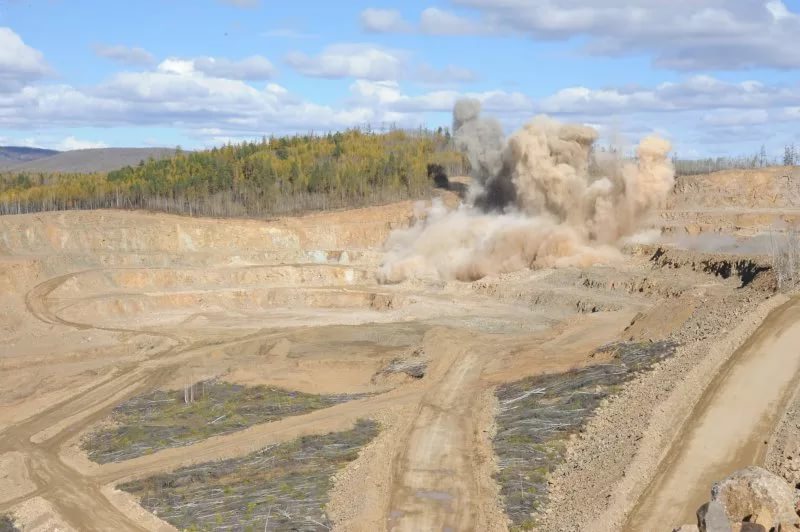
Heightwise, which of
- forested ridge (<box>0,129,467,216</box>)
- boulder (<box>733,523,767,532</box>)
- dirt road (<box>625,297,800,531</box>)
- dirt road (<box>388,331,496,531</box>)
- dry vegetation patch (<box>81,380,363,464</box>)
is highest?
forested ridge (<box>0,129,467,216</box>)

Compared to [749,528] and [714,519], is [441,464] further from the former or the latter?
[749,528]

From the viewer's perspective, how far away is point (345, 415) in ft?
132

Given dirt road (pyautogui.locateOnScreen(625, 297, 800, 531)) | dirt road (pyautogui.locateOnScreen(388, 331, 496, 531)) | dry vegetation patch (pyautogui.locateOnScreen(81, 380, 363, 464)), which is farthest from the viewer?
dry vegetation patch (pyautogui.locateOnScreen(81, 380, 363, 464))

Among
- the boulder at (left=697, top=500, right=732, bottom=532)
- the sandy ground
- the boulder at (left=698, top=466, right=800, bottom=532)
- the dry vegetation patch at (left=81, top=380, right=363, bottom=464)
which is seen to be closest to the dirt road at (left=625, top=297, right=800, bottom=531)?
the sandy ground

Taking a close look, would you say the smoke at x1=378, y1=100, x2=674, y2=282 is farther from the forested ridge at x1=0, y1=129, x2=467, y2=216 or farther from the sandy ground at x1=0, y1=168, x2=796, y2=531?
the forested ridge at x1=0, y1=129, x2=467, y2=216

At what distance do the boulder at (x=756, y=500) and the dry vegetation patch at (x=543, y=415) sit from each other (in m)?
7.93

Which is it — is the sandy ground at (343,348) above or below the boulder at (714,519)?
below

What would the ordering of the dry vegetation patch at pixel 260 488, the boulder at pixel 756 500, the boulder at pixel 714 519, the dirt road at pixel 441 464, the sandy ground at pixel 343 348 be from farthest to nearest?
the sandy ground at pixel 343 348 → the dry vegetation patch at pixel 260 488 → the dirt road at pixel 441 464 → the boulder at pixel 756 500 → the boulder at pixel 714 519

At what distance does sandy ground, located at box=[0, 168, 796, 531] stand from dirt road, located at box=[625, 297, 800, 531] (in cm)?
16

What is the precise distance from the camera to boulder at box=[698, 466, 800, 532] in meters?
18.9

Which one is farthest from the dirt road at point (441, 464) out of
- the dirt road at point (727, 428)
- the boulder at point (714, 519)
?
the boulder at point (714, 519)

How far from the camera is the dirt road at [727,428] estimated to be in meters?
24.9

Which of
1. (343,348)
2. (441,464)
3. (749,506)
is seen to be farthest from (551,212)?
(749,506)

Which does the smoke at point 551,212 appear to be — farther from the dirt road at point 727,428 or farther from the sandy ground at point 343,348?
the dirt road at point 727,428
